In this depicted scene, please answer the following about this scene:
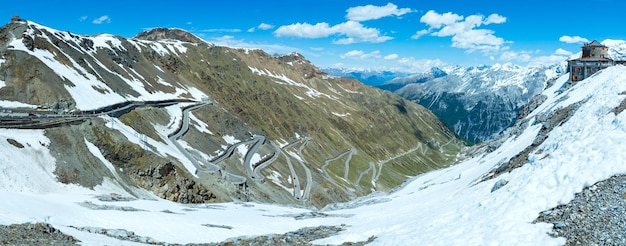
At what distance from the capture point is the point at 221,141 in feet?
407

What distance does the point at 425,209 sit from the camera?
3556 cm

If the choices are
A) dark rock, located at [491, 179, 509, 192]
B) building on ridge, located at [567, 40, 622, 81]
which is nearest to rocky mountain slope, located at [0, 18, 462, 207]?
dark rock, located at [491, 179, 509, 192]

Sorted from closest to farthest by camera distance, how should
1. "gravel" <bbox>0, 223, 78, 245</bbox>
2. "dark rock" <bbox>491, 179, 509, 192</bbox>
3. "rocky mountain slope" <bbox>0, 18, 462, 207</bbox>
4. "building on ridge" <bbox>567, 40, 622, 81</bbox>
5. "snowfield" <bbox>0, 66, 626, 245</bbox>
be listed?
1. "snowfield" <bbox>0, 66, 626, 245</bbox>
2. "gravel" <bbox>0, 223, 78, 245</bbox>
3. "dark rock" <bbox>491, 179, 509, 192</bbox>
4. "rocky mountain slope" <bbox>0, 18, 462, 207</bbox>
5. "building on ridge" <bbox>567, 40, 622, 81</bbox>

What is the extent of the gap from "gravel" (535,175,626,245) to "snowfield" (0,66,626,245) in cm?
55

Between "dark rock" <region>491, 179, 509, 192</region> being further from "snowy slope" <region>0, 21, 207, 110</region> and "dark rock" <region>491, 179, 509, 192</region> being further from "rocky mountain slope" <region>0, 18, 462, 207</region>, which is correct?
"snowy slope" <region>0, 21, 207, 110</region>

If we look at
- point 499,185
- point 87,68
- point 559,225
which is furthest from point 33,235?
point 87,68

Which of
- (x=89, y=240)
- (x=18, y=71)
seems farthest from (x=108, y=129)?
(x=89, y=240)

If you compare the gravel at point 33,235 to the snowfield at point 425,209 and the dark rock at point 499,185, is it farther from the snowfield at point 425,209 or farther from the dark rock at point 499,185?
the dark rock at point 499,185

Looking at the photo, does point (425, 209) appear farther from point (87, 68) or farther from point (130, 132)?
point (87, 68)

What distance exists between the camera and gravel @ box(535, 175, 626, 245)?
1923 centimetres

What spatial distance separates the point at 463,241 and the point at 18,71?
91.5 m

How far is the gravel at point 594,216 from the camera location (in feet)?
63.1

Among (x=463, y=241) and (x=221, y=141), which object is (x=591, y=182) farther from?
(x=221, y=141)

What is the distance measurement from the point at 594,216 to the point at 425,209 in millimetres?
15535
